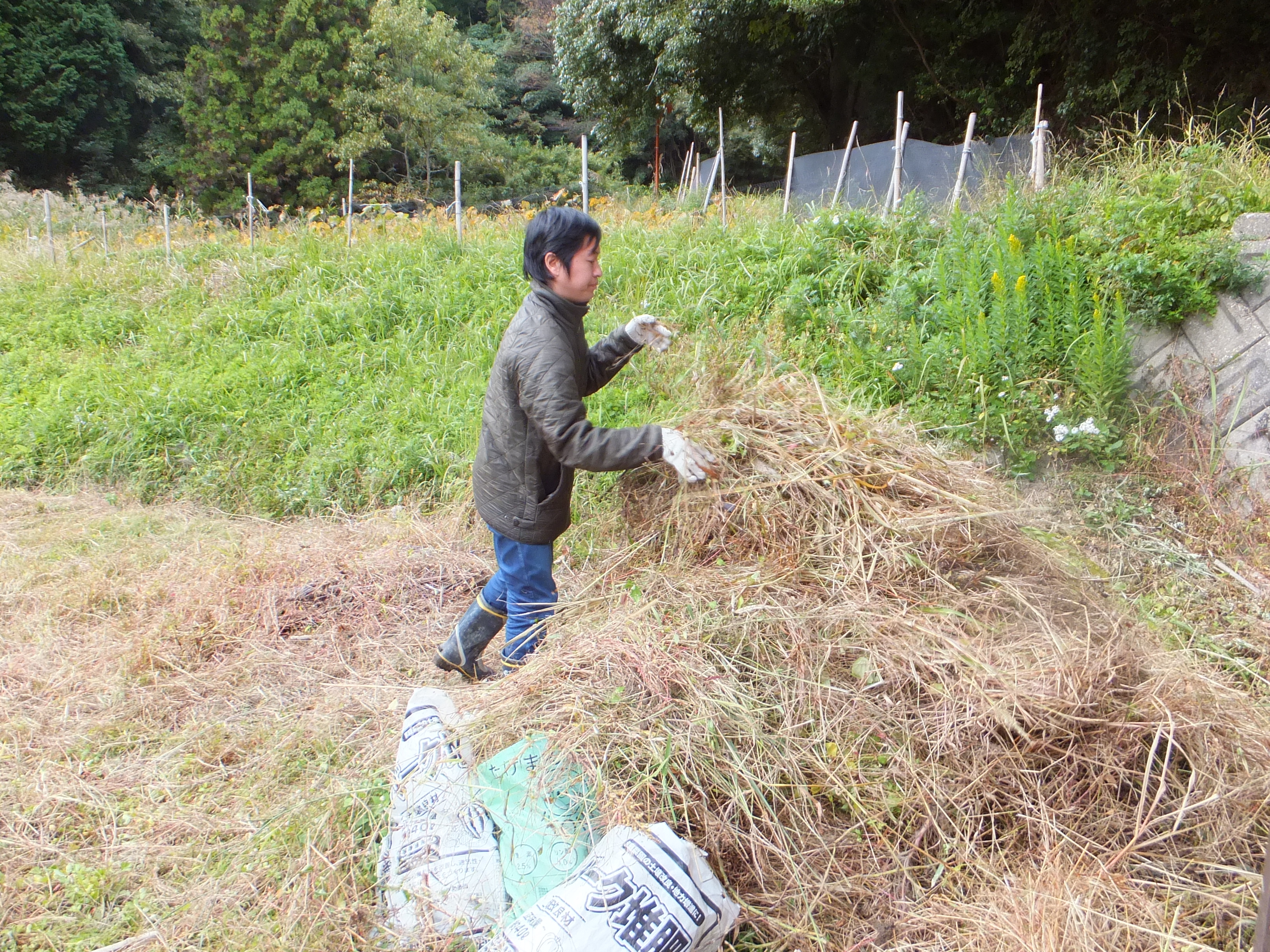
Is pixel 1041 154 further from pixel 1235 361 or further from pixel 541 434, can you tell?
pixel 541 434

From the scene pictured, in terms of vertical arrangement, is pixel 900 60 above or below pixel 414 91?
below

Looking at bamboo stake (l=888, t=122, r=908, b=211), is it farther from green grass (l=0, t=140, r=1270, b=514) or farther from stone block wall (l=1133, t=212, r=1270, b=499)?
stone block wall (l=1133, t=212, r=1270, b=499)

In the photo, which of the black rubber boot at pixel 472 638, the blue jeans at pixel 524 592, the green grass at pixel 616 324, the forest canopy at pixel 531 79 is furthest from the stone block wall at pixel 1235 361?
the forest canopy at pixel 531 79

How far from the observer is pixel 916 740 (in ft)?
6.42

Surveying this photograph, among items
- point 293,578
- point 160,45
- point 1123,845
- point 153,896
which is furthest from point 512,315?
point 160,45

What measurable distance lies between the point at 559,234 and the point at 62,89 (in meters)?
28.2

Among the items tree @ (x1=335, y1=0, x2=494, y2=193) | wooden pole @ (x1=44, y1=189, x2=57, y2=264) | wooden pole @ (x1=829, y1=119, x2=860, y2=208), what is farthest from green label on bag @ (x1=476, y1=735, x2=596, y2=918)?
tree @ (x1=335, y1=0, x2=494, y2=193)

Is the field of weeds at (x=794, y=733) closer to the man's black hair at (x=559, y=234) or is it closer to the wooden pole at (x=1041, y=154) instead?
the man's black hair at (x=559, y=234)

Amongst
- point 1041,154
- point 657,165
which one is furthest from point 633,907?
point 657,165

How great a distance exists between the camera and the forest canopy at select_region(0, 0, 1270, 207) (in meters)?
10.2

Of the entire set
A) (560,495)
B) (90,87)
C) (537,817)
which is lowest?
(537,817)

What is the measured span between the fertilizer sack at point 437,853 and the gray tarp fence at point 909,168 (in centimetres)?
605

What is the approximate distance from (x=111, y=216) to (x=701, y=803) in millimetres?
15420

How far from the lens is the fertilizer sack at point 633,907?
1563 mm
